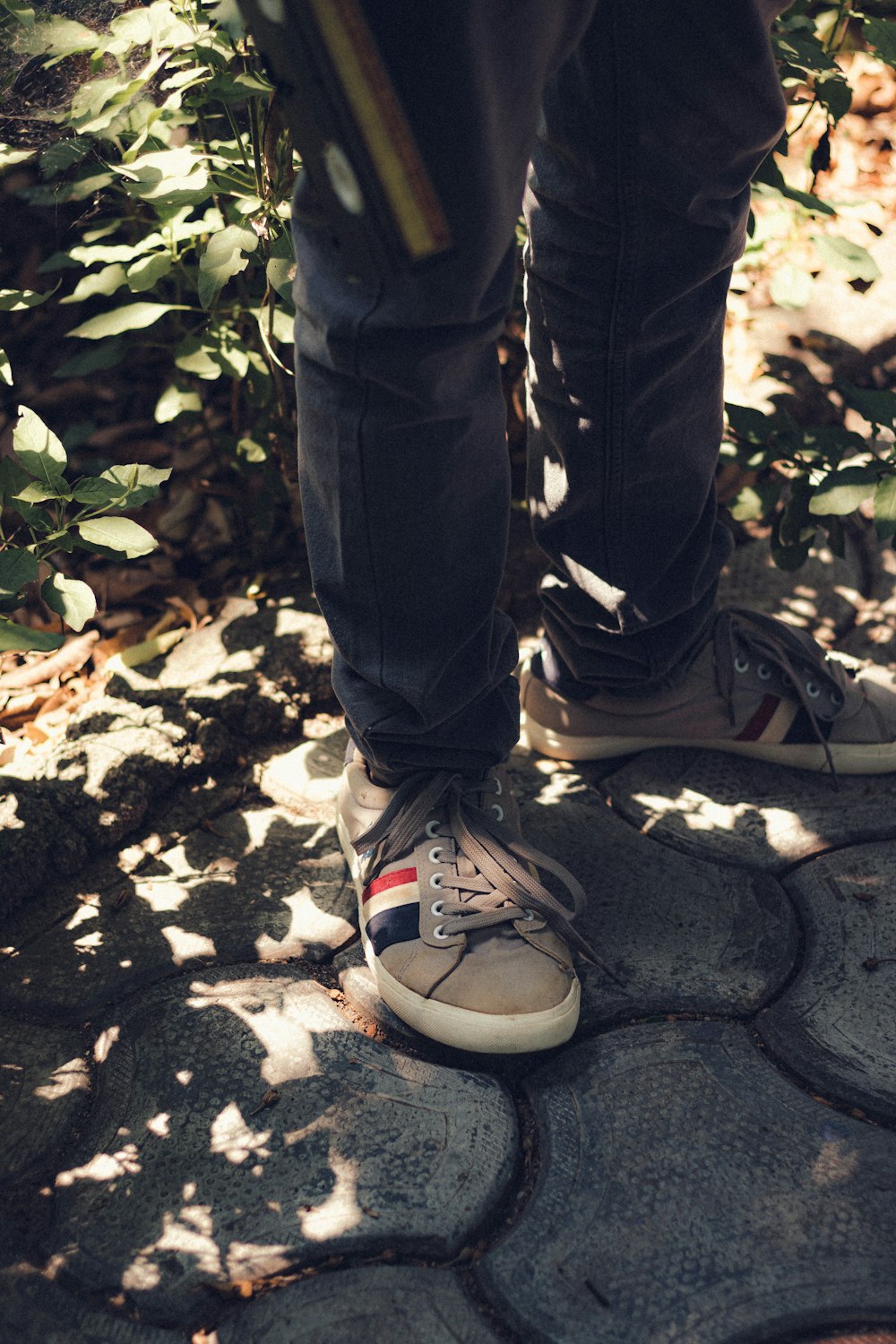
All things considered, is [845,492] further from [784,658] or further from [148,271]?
[148,271]

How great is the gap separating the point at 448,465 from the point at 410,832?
50 centimetres

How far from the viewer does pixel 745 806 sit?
1617 millimetres

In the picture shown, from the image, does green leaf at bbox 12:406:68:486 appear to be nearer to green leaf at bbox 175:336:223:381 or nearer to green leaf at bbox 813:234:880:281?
green leaf at bbox 175:336:223:381

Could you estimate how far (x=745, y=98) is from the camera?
1153mm

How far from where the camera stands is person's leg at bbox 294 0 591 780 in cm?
86

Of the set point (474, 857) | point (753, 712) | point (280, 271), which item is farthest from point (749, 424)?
point (474, 857)

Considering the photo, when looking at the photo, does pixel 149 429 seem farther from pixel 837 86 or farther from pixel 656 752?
pixel 837 86

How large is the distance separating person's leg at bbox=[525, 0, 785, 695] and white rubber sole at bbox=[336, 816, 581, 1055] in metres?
0.56

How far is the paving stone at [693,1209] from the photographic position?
0.94 meters

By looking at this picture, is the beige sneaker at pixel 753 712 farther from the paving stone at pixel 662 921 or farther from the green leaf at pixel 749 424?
the green leaf at pixel 749 424

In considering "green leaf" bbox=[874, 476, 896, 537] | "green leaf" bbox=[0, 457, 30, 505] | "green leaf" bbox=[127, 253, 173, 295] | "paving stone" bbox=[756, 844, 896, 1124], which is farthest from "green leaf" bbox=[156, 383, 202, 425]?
"paving stone" bbox=[756, 844, 896, 1124]

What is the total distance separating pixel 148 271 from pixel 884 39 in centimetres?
119

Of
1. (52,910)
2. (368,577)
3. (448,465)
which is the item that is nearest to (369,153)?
(448,465)

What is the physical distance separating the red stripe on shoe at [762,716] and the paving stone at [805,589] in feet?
1.23
